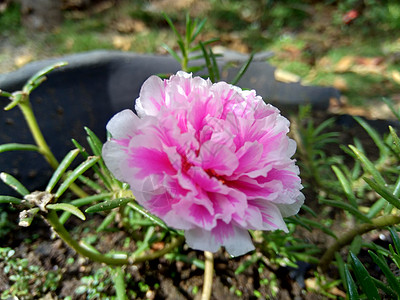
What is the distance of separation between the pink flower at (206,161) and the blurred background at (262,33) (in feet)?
4.93

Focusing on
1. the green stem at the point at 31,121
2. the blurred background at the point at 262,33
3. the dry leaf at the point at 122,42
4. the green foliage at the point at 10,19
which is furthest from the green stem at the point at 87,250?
the green foliage at the point at 10,19

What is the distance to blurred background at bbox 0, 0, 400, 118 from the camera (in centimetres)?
223

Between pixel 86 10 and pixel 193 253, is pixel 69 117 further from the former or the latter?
pixel 86 10

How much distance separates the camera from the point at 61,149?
41.7 inches

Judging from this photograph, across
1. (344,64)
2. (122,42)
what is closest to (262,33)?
(344,64)

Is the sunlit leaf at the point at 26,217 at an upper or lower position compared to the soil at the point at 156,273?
upper

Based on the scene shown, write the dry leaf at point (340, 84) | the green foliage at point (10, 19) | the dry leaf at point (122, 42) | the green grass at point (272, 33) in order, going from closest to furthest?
the dry leaf at point (340, 84)
the green grass at point (272, 33)
the dry leaf at point (122, 42)
the green foliage at point (10, 19)

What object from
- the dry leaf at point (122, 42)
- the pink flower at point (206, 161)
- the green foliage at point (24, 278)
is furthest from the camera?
the dry leaf at point (122, 42)

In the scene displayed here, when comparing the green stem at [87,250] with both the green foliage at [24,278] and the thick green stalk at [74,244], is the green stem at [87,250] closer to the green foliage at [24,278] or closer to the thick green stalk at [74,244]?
the thick green stalk at [74,244]

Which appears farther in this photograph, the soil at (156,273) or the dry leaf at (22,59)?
the dry leaf at (22,59)

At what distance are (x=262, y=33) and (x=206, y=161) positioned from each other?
2863 millimetres

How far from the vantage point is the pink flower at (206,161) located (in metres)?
0.47

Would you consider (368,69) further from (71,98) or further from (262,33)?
(71,98)

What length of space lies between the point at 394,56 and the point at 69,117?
2599 millimetres
